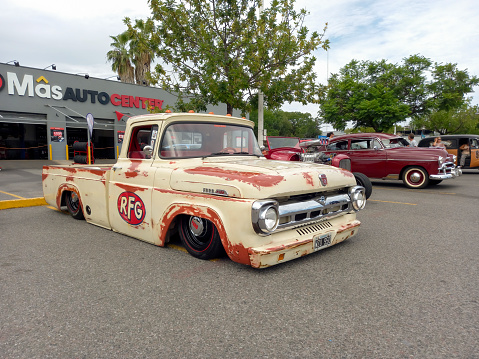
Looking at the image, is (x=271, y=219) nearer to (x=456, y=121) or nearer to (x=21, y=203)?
(x=21, y=203)

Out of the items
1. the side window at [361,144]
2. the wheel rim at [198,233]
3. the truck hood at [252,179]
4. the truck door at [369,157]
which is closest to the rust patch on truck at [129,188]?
the truck hood at [252,179]

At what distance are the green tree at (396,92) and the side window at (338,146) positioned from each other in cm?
1459

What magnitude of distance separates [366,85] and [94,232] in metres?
25.6

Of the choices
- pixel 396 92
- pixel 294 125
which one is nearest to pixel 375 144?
pixel 396 92

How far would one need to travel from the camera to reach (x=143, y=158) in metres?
4.47

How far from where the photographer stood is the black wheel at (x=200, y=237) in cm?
357

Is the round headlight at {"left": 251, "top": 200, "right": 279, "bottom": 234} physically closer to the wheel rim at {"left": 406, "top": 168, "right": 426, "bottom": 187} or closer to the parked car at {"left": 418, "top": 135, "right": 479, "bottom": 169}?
the wheel rim at {"left": 406, "top": 168, "right": 426, "bottom": 187}

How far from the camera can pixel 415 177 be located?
34.5ft

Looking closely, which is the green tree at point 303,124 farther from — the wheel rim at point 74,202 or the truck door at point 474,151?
the wheel rim at point 74,202

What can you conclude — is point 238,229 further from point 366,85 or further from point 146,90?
point 366,85

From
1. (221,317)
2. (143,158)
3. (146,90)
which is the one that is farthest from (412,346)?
(146,90)

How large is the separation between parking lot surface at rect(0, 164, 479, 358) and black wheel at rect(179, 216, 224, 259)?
12cm

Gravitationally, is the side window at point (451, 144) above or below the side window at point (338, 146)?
above

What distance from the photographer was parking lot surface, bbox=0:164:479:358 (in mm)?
2184
